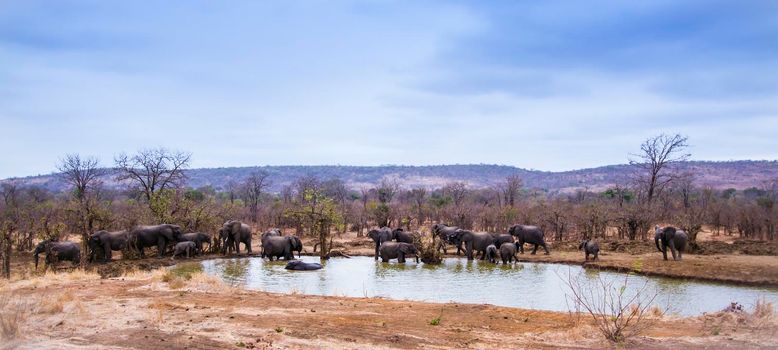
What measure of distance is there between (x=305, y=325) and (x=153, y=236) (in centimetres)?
1927

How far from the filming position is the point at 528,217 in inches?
1679

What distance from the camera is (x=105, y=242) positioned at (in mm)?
27500

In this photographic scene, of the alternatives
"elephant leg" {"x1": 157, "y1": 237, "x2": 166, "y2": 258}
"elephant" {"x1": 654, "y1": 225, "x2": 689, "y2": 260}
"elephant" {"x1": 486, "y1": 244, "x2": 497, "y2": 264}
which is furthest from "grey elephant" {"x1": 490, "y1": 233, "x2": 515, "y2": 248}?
"elephant leg" {"x1": 157, "y1": 237, "x2": 166, "y2": 258}

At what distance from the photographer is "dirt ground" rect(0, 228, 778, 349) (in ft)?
37.6

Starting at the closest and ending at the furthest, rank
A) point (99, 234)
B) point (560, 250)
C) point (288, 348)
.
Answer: point (288, 348), point (99, 234), point (560, 250)

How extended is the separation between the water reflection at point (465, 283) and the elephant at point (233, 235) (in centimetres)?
346

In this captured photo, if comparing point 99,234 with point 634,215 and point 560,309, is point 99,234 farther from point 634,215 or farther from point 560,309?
point 634,215

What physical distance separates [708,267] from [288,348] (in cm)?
1873

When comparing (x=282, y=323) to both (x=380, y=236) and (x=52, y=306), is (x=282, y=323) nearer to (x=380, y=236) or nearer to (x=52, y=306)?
(x=52, y=306)

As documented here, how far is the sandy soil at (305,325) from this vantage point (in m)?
11.4

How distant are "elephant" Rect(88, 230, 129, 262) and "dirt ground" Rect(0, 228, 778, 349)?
914cm

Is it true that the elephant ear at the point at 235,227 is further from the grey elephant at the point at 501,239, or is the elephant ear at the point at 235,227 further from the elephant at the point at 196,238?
the grey elephant at the point at 501,239

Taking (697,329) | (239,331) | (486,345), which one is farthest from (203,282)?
(697,329)

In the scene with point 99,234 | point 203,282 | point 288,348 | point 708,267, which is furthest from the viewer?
point 99,234
